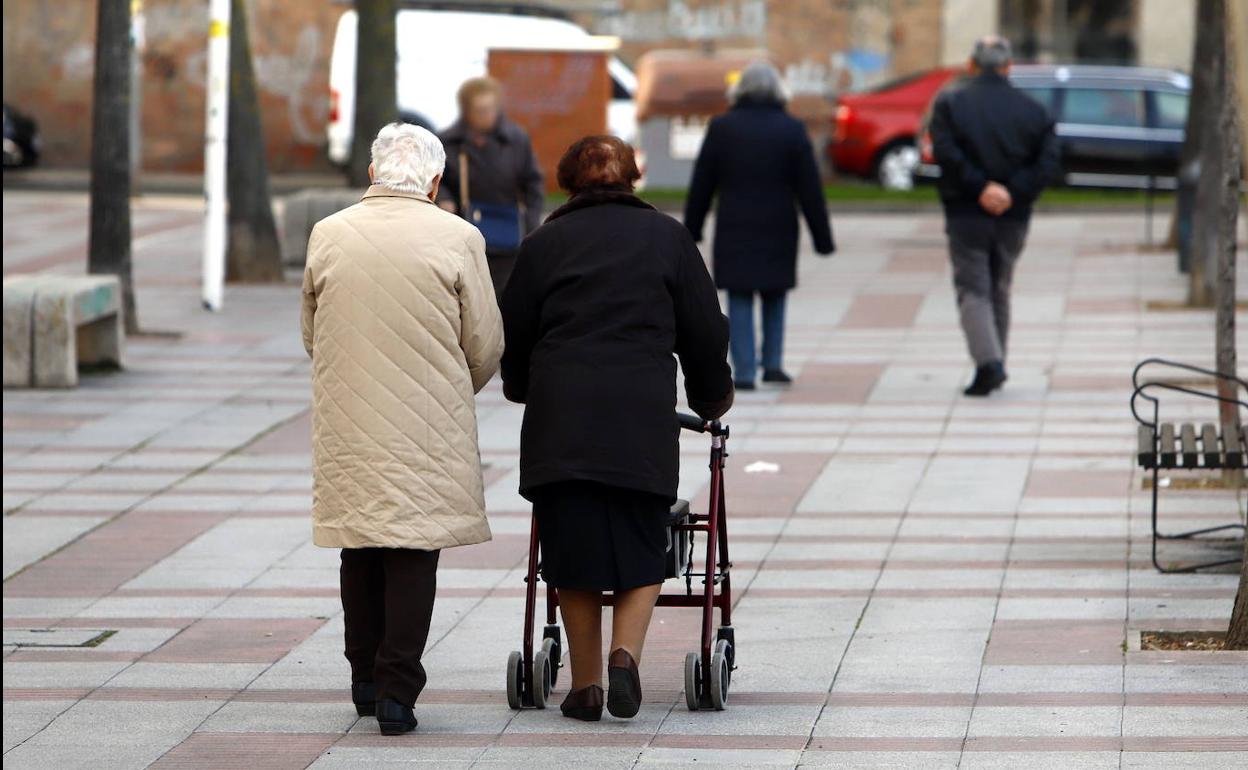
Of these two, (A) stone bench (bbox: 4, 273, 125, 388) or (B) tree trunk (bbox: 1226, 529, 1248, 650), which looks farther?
(A) stone bench (bbox: 4, 273, 125, 388)

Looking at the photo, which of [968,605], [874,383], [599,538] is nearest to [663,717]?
[599,538]

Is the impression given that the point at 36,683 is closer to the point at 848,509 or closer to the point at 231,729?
the point at 231,729

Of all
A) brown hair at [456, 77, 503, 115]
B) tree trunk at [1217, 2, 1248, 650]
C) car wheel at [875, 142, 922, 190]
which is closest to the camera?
tree trunk at [1217, 2, 1248, 650]

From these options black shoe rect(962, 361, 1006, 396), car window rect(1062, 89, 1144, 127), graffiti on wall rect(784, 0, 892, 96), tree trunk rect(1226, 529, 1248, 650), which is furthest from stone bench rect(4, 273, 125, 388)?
graffiti on wall rect(784, 0, 892, 96)

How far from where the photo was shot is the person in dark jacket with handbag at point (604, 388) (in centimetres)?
555

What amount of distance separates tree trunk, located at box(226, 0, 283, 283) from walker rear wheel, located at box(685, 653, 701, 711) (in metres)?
11.9

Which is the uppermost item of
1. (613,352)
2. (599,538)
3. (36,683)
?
(613,352)

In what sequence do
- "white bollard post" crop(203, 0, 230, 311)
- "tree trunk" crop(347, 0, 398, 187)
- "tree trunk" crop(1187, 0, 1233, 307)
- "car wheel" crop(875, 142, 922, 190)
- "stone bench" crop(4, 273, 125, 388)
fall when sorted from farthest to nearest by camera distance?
1. "car wheel" crop(875, 142, 922, 190)
2. "tree trunk" crop(347, 0, 398, 187)
3. "white bollard post" crop(203, 0, 230, 311)
4. "tree trunk" crop(1187, 0, 1233, 307)
5. "stone bench" crop(4, 273, 125, 388)

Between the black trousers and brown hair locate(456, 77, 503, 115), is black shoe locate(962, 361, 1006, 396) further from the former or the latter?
the black trousers

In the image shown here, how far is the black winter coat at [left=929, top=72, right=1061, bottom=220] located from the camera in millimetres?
11375

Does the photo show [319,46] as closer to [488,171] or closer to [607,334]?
[488,171]

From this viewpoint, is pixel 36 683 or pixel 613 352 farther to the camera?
pixel 36 683

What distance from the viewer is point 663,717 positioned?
5.78m

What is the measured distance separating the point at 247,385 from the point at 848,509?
15.5 feet
